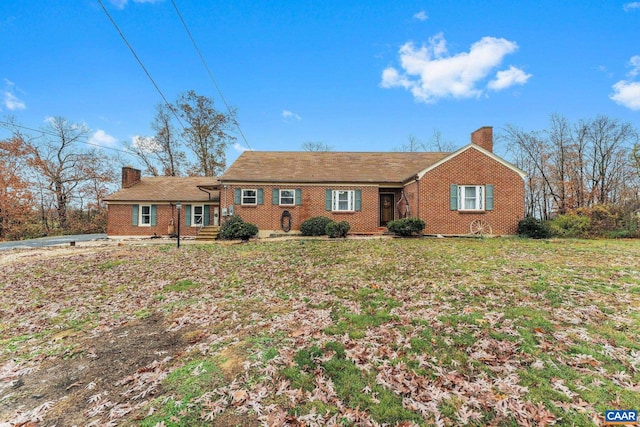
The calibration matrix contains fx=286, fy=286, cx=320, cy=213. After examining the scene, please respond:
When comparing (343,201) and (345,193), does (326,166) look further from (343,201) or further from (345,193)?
(343,201)

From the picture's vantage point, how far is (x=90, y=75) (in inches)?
586

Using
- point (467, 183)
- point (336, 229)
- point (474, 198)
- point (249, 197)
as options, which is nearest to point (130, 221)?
point (249, 197)

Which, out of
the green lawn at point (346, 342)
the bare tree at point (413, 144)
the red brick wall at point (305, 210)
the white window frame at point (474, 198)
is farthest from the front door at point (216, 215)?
the bare tree at point (413, 144)

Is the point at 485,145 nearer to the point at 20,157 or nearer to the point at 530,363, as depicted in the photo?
the point at 530,363

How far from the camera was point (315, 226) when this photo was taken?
56.1ft

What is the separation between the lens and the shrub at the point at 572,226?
15945mm

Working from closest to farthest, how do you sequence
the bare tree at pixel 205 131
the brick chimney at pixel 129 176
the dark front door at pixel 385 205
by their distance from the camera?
1. the dark front door at pixel 385 205
2. the brick chimney at pixel 129 176
3. the bare tree at pixel 205 131

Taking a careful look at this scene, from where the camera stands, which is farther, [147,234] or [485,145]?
[147,234]

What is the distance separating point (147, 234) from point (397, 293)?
65.6 feet

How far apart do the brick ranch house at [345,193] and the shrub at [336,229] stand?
1.72m

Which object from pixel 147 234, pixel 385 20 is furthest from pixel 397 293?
pixel 147 234

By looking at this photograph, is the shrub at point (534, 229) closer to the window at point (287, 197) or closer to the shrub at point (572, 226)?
the shrub at point (572, 226)

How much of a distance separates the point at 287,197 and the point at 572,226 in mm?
16576

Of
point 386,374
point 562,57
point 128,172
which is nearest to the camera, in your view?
point 386,374
